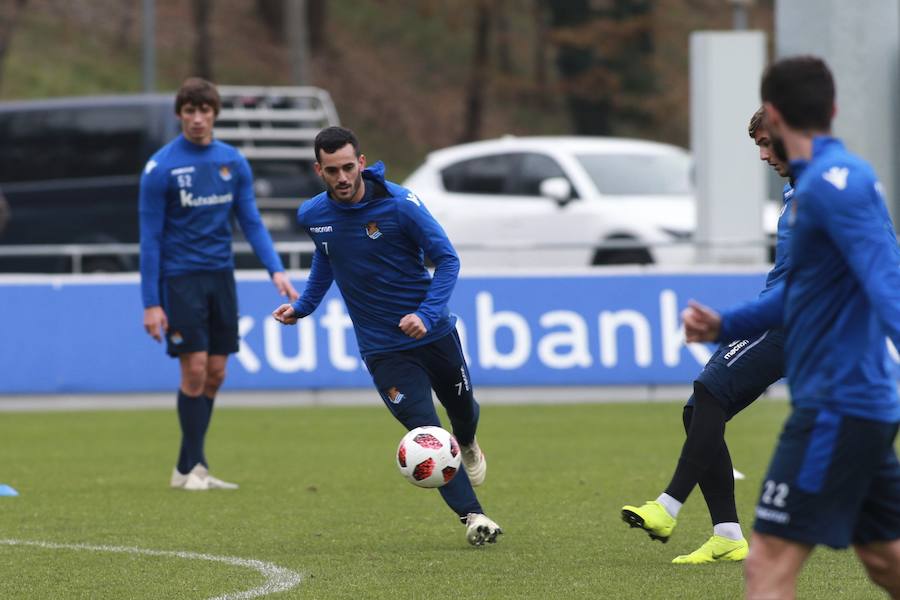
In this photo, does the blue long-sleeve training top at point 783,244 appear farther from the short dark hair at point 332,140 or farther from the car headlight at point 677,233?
the car headlight at point 677,233

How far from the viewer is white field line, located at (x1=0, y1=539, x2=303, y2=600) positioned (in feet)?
22.5

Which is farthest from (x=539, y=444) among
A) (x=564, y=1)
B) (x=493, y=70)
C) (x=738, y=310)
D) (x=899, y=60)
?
(x=493, y=70)

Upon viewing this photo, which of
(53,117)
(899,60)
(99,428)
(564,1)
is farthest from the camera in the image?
(564,1)

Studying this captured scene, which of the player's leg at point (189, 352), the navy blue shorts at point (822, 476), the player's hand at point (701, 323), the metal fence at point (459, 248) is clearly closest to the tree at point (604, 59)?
the metal fence at point (459, 248)

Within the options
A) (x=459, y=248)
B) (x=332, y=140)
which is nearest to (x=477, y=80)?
(x=459, y=248)

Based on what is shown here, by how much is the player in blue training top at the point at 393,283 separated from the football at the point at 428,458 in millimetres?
166

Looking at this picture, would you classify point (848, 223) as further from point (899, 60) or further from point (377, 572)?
point (899, 60)

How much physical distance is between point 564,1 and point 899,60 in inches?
910

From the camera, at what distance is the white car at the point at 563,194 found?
1928 cm

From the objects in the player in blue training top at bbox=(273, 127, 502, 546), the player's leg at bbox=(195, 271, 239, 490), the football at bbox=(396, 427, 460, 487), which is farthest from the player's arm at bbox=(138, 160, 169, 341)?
the football at bbox=(396, 427, 460, 487)

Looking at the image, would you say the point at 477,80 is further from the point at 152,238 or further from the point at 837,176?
the point at 837,176

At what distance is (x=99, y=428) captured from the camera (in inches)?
582

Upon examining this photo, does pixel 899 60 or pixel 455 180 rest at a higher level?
pixel 899 60

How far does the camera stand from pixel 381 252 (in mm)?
7992
